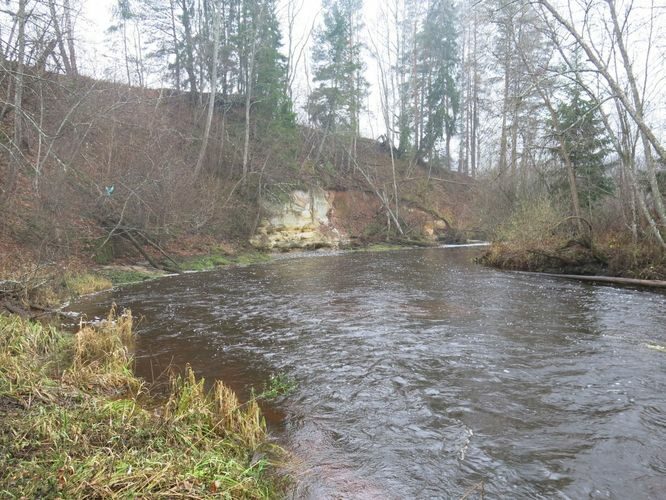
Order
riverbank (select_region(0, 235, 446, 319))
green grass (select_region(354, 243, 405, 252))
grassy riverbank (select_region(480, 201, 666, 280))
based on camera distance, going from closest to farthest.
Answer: riverbank (select_region(0, 235, 446, 319)), grassy riverbank (select_region(480, 201, 666, 280)), green grass (select_region(354, 243, 405, 252))

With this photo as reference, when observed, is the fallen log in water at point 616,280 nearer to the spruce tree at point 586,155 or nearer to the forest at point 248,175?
the forest at point 248,175

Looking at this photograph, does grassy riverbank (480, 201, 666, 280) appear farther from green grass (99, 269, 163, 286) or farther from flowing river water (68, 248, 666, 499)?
green grass (99, 269, 163, 286)

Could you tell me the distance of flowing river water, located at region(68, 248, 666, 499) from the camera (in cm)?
402

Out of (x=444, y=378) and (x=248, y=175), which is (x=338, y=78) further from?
(x=444, y=378)

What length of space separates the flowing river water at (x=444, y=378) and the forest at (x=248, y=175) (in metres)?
0.83

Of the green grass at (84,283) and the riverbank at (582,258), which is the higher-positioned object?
the riverbank at (582,258)

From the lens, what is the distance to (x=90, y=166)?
65.1 ft

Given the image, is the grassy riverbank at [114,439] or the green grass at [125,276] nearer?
the grassy riverbank at [114,439]

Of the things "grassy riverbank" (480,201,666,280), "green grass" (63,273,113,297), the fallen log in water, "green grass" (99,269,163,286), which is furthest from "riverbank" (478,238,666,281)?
"green grass" (63,273,113,297)

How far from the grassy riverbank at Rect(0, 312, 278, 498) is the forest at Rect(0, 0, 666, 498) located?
26 millimetres

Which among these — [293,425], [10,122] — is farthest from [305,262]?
[293,425]

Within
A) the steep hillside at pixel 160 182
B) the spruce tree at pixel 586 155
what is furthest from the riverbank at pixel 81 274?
the spruce tree at pixel 586 155

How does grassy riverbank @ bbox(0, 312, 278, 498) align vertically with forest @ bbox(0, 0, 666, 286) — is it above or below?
below

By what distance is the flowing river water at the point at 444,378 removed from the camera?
4.02 meters
